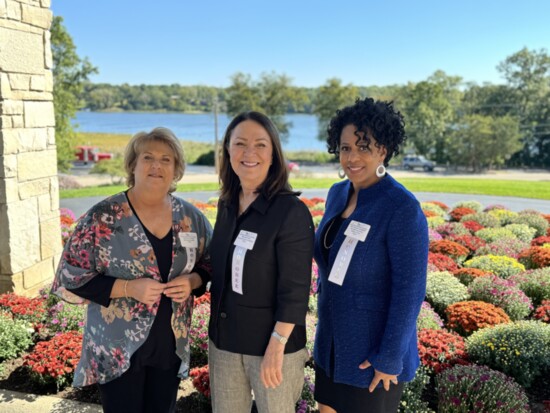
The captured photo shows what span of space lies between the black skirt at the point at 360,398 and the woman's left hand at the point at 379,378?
5 cm

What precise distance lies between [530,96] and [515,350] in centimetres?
6713

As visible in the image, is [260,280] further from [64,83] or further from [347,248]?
[64,83]

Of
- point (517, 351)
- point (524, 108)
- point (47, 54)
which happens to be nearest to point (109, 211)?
point (517, 351)

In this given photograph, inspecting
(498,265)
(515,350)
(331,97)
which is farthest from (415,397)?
(331,97)

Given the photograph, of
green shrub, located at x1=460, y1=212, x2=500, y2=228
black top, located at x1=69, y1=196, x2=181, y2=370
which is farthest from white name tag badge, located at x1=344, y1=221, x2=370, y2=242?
green shrub, located at x1=460, y1=212, x2=500, y2=228

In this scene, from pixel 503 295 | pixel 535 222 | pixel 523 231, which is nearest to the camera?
pixel 503 295

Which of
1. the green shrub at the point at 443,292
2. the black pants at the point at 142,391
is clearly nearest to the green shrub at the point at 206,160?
the green shrub at the point at 443,292

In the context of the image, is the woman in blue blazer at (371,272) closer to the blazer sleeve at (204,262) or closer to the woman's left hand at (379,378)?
the woman's left hand at (379,378)

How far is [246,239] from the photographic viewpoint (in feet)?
7.80

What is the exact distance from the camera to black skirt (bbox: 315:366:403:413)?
8.13ft

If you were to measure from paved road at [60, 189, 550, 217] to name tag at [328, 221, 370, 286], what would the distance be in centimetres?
1355

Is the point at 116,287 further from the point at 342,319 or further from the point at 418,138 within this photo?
the point at 418,138

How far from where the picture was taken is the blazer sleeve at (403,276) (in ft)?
7.40

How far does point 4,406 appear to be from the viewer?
3.77 m
